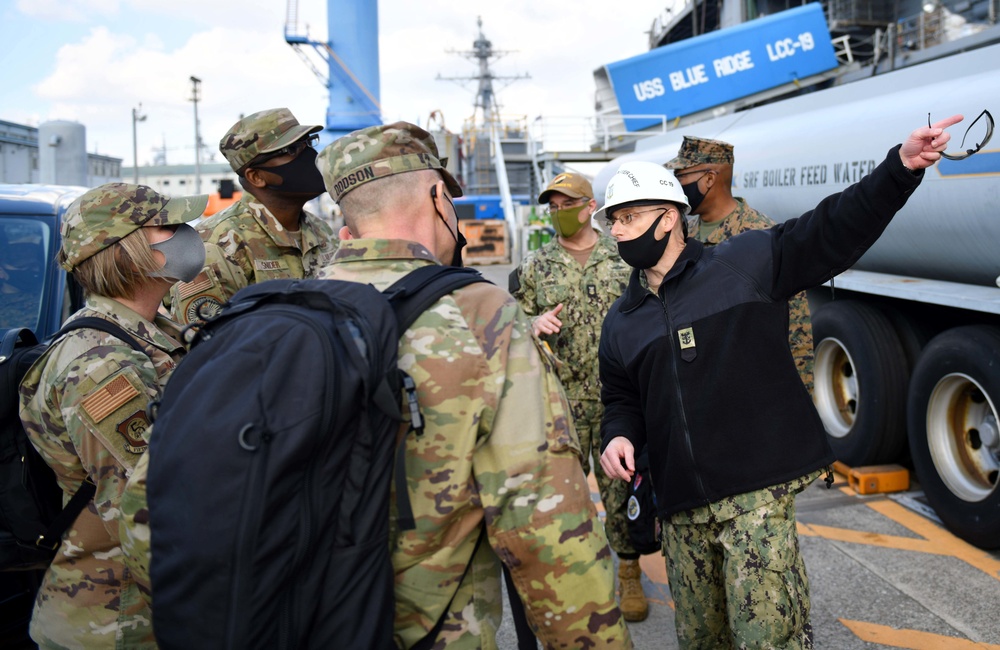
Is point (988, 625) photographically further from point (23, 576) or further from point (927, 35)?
point (927, 35)

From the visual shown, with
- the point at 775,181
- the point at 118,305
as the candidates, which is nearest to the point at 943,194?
the point at 775,181

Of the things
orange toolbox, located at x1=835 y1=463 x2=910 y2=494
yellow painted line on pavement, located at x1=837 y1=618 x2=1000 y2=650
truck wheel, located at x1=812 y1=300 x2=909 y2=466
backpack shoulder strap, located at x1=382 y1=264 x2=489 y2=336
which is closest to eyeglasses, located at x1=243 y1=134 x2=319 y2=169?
backpack shoulder strap, located at x1=382 y1=264 x2=489 y2=336

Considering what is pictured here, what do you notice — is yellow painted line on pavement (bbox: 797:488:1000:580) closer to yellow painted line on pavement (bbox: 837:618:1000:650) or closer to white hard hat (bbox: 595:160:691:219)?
yellow painted line on pavement (bbox: 837:618:1000:650)

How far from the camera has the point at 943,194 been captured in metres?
4.22

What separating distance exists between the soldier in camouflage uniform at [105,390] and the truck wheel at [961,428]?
148 inches

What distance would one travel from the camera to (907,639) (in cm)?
321

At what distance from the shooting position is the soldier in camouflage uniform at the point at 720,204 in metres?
3.77

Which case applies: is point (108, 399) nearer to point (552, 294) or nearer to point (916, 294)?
point (552, 294)

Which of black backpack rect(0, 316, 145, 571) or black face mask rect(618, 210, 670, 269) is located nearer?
black backpack rect(0, 316, 145, 571)

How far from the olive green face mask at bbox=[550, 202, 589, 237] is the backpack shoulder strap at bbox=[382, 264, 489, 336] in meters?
2.51

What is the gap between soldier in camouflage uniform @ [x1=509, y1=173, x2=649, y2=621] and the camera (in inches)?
153

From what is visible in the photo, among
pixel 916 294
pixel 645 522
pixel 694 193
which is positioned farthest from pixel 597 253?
pixel 916 294

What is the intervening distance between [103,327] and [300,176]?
1244 mm

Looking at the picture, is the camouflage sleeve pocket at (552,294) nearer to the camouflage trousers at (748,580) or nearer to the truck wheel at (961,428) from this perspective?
the camouflage trousers at (748,580)
